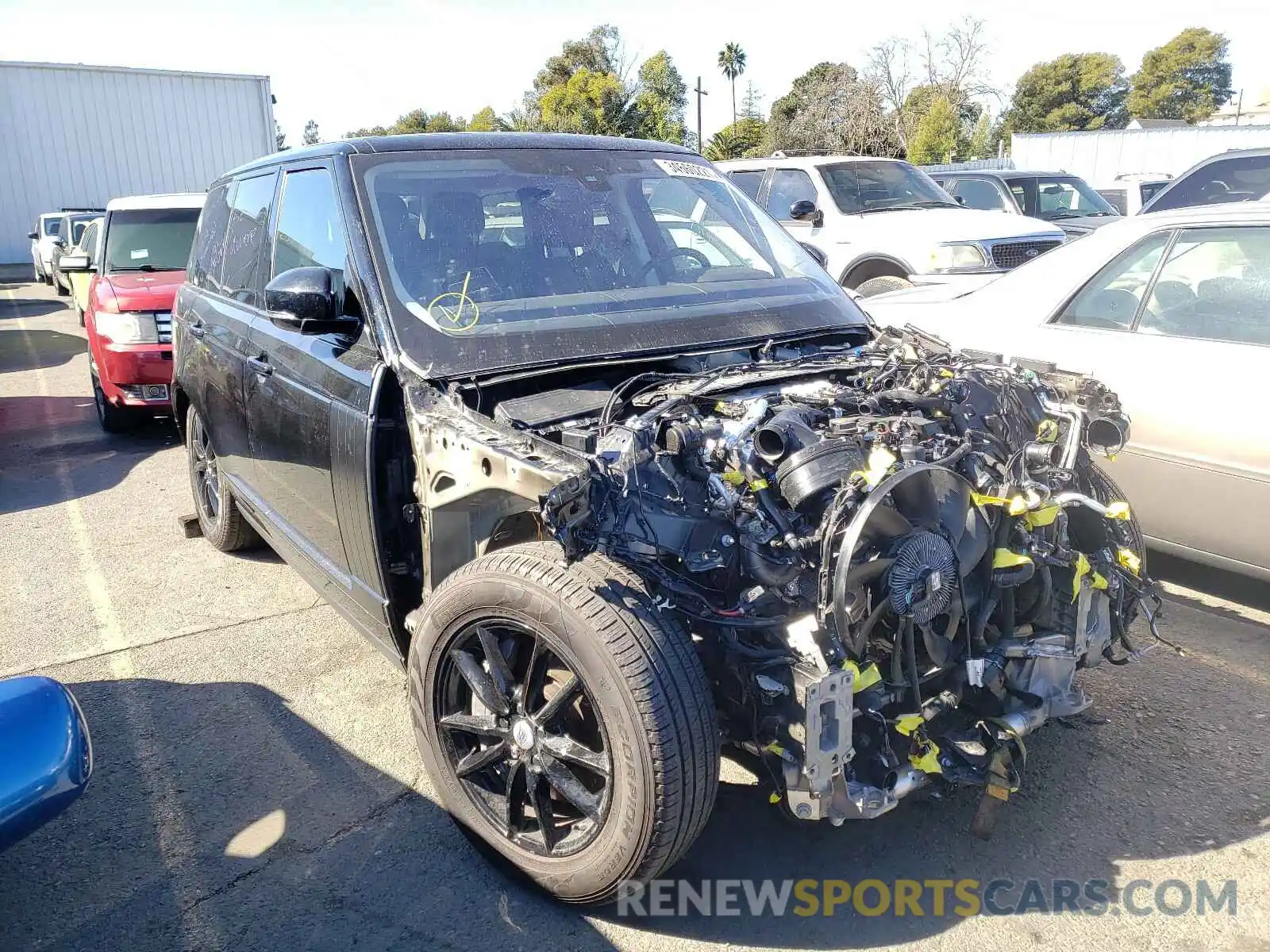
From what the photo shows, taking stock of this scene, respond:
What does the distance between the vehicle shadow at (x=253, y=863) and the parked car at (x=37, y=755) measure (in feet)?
1.93

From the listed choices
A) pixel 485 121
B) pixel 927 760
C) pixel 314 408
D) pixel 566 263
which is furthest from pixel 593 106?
pixel 927 760

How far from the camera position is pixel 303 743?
351cm

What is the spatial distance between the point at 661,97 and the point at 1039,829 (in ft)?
152

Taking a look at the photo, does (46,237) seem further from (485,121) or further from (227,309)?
(485,121)

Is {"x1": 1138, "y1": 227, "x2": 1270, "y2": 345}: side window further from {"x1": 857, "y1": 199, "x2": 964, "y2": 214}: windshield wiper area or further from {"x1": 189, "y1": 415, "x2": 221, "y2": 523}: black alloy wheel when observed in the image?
{"x1": 857, "y1": 199, "x2": 964, "y2": 214}: windshield wiper area

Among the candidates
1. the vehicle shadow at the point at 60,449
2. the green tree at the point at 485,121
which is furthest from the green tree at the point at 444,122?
the vehicle shadow at the point at 60,449

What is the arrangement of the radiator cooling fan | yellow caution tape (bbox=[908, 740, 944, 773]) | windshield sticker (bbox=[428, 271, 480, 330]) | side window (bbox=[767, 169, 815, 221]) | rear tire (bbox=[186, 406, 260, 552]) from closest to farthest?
the radiator cooling fan < yellow caution tape (bbox=[908, 740, 944, 773]) < windshield sticker (bbox=[428, 271, 480, 330]) < rear tire (bbox=[186, 406, 260, 552]) < side window (bbox=[767, 169, 815, 221])

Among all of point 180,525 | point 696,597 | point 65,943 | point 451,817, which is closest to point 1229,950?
point 696,597

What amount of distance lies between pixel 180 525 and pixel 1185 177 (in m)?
8.74

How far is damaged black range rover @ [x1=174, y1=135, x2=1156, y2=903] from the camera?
2.35 meters

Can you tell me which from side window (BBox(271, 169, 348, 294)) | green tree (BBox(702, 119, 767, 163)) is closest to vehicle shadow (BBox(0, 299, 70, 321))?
side window (BBox(271, 169, 348, 294))

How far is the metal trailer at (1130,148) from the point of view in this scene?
2856 cm

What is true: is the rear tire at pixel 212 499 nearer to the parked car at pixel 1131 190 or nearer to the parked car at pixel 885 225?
the parked car at pixel 885 225

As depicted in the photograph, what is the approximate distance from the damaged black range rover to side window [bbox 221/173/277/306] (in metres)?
0.47
